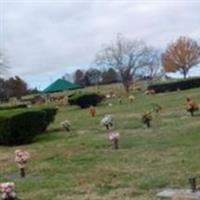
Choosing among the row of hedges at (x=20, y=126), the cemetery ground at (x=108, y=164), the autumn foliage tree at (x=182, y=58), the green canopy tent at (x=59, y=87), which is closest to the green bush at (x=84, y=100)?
the cemetery ground at (x=108, y=164)

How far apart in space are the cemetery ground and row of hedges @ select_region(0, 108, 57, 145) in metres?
0.38

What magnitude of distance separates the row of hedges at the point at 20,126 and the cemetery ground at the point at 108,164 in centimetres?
38

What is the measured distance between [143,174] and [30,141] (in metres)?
8.10

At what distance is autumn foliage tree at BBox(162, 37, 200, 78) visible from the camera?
7988 cm

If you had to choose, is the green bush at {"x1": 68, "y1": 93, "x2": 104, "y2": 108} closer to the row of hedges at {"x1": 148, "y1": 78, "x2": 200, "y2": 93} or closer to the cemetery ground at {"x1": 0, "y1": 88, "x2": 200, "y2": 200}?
the row of hedges at {"x1": 148, "y1": 78, "x2": 200, "y2": 93}

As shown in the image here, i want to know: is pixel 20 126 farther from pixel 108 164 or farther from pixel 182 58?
pixel 182 58

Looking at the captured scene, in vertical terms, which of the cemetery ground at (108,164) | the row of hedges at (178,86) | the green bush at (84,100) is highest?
the row of hedges at (178,86)

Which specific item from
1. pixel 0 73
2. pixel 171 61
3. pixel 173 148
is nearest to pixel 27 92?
pixel 171 61

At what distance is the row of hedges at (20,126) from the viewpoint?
16.6 m

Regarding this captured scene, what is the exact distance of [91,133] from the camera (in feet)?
58.7

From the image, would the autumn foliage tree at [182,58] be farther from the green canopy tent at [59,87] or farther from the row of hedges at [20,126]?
the row of hedges at [20,126]

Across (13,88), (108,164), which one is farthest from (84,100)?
(13,88)

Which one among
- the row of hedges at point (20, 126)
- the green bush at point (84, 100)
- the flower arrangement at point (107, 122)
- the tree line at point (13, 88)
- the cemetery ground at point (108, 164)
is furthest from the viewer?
the tree line at point (13, 88)

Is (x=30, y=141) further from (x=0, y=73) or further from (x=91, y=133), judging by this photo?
(x=0, y=73)
